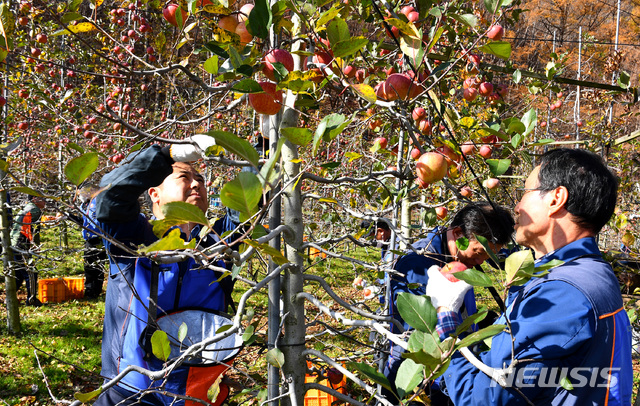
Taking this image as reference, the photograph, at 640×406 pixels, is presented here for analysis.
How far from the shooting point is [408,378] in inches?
31.3

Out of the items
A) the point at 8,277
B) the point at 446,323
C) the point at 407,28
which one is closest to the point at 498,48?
the point at 407,28

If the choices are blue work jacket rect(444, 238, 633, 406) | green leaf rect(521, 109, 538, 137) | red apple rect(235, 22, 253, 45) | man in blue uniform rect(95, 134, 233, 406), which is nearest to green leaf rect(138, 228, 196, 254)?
red apple rect(235, 22, 253, 45)

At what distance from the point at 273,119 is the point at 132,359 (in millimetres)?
1032

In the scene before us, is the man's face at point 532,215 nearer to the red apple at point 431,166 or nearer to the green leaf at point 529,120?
the green leaf at point 529,120

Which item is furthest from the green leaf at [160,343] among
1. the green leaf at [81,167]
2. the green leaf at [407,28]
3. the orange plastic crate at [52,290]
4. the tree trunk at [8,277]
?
the orange plastic crate at [52,290]

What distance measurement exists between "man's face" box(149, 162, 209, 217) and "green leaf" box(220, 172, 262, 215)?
3.67 feet

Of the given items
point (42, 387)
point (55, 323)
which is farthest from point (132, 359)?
point (55, 323)

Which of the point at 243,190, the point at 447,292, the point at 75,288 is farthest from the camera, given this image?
the point at 75,288

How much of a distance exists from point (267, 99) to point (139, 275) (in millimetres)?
1023

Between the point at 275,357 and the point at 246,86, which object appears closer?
the point at 246,86

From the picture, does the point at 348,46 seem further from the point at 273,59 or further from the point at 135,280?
the point at 135,280

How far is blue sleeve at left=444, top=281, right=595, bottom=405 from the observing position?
99 centimetres

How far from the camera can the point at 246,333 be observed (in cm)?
114

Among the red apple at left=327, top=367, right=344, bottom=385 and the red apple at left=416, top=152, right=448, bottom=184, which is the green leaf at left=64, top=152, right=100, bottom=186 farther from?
the red apple at left=327, top=367, right=344, bottom=385
